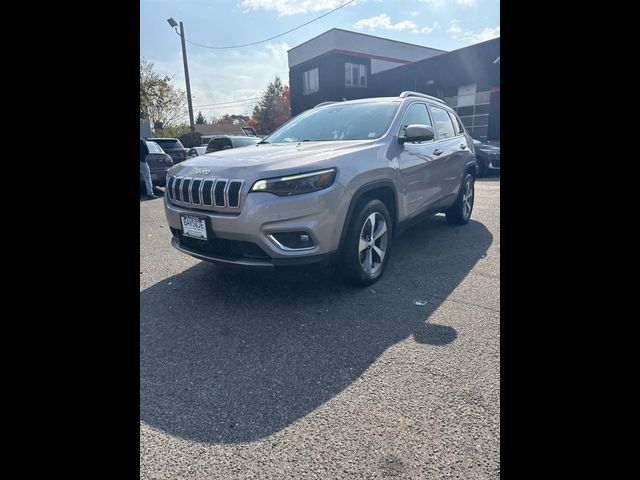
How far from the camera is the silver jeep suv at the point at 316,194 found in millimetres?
2834

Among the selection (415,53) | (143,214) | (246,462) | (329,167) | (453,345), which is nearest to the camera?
(246,462)

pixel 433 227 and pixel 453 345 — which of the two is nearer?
pixel 453 345

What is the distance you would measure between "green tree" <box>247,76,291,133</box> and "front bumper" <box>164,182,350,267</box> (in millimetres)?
48336

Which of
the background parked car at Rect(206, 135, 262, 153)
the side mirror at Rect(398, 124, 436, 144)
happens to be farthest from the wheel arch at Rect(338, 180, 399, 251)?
the background parked car at Rect(206, 135, 262, 153)

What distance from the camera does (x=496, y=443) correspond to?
175 centimetres

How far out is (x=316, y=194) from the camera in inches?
112

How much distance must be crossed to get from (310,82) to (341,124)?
28.4 metres

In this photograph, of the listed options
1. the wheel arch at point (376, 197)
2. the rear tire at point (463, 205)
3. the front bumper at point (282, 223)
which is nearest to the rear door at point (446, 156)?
the rear tire at point (463, 205)
